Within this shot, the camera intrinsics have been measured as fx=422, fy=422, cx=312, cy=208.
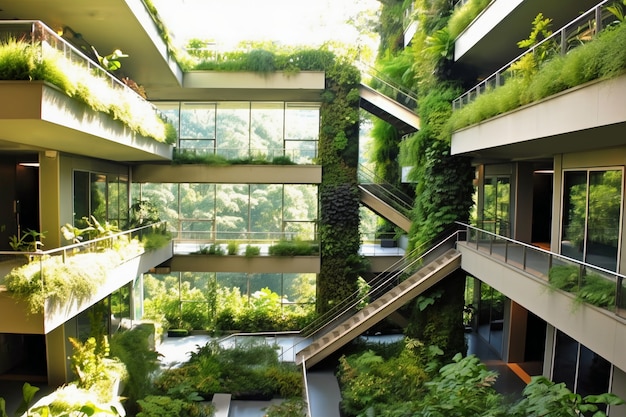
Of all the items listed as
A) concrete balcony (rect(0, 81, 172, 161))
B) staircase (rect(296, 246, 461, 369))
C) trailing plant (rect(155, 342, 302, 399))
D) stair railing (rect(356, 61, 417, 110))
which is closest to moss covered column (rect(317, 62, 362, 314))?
stair railing (rect(356, 61, 417, 110))

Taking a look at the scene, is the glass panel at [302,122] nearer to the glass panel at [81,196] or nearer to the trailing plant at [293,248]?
the trailing plant at [293,248]

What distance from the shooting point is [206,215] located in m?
19.3

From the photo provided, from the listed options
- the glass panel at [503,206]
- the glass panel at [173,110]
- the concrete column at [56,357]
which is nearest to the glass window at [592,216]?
→ the glass panel at [503,206]

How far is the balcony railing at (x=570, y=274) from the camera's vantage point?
6.65 m

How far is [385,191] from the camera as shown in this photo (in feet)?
59.0

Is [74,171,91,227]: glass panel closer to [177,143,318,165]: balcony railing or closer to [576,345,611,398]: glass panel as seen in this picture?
[177,143,318,165]: balcony railing

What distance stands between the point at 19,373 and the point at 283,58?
13.8 m

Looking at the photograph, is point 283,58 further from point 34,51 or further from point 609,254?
point 609,254

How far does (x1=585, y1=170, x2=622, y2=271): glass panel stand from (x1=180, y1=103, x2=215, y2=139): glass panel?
15192mm

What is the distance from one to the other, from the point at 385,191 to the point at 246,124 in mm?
7073

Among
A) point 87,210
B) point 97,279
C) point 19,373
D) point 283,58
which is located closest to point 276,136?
point 283,58

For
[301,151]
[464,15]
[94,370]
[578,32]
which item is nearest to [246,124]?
[301,151]

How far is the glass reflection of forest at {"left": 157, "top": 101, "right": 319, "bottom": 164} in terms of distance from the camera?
19.3m

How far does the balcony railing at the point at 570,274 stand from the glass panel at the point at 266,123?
1123 centimetres
